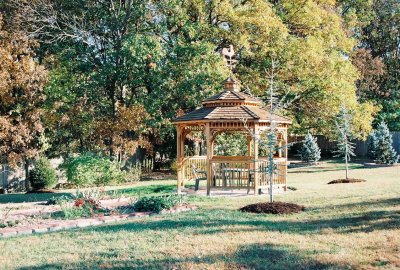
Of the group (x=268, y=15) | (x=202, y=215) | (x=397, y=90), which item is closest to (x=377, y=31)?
(x=397, y=90)

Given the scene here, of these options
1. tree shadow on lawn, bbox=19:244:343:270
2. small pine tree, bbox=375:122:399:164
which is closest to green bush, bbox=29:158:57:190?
tree shadow on lawn, bbox=19:244:343:270

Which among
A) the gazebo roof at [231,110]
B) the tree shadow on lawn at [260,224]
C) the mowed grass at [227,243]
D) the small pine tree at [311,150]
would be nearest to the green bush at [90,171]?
the gazebo roof at [231,110]

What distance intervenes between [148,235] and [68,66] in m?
16.4

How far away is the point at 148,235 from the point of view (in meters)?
8.25

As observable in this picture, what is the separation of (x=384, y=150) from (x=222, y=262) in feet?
72.8

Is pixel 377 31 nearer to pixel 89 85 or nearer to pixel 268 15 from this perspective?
pixel 268 15

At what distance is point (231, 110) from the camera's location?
1510 centimetres

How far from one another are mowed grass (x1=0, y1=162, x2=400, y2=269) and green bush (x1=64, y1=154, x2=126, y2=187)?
8543mm

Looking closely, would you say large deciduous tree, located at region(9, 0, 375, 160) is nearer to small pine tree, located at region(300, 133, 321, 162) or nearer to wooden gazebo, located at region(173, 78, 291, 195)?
wooden gazebo, located at region(173, 78, 291, 195)

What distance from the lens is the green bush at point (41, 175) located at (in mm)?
20453

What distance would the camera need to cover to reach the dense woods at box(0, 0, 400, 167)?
834 inches

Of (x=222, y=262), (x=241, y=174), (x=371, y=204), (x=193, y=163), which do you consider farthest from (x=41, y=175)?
(x=222, y=262)

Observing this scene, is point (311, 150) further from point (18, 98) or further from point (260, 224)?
point (260, 224)

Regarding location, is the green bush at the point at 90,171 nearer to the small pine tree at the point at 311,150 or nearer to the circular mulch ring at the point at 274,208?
the circular mulch ring at the point at 274,208
